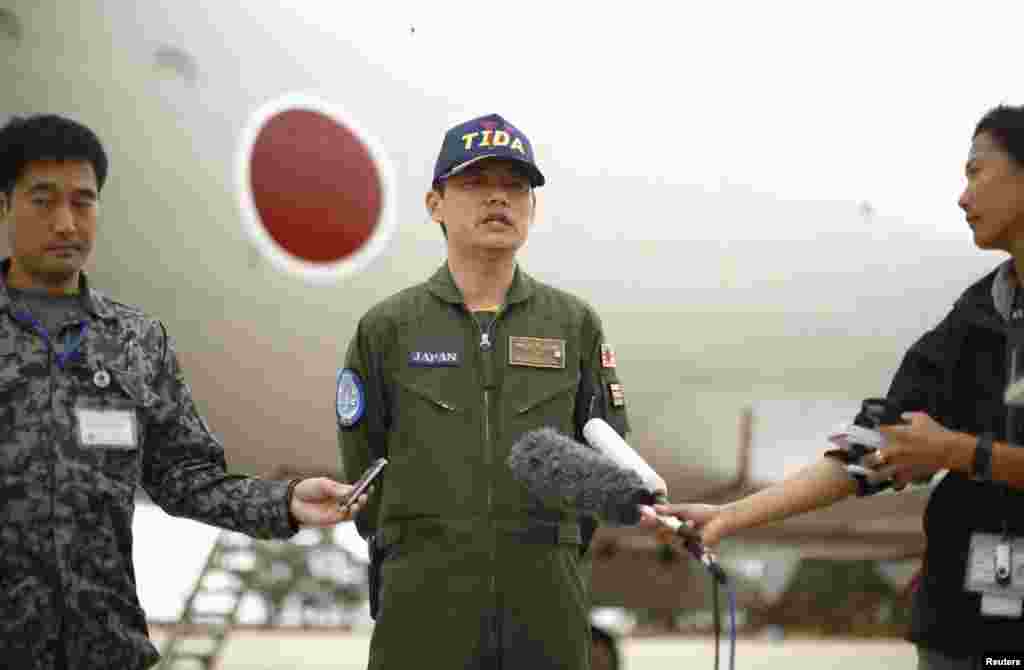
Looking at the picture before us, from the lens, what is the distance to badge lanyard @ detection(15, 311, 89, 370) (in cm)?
258

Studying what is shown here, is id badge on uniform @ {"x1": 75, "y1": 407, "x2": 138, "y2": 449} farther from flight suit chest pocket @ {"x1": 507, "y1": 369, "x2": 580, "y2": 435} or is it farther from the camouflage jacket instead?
flight suit chest pocket @ {"x1": 507, "y1": 369, "x2": 580, "y2": 435}

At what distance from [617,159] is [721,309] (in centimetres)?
83

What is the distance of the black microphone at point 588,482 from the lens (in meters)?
2.09

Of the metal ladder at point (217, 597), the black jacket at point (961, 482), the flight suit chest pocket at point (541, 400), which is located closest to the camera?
the black jacket at point (961, 482)

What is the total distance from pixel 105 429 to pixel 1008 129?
1.77 metres

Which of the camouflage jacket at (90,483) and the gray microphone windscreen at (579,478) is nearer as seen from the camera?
the gray microphone windscreen at (579,478)

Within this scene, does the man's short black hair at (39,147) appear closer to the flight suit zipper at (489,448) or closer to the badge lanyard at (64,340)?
the badge lanyard at (64,340)

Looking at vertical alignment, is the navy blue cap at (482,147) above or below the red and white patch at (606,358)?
above

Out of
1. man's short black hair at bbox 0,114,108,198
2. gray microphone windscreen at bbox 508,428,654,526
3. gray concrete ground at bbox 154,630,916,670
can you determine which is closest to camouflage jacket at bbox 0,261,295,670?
man's short black hair at bbox 0,114,108,198

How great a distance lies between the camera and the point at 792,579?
14969 millimetres

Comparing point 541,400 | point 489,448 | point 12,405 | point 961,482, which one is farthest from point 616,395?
point 12,405

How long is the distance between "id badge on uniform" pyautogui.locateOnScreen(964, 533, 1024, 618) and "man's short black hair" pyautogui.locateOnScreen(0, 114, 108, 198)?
1780 millimetres

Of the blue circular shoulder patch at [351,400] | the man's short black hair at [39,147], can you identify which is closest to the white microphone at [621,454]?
the blue circular shoulder patch at [351,400]

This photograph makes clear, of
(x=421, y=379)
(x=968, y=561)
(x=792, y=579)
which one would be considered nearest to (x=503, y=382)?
(x=421, y=379)
